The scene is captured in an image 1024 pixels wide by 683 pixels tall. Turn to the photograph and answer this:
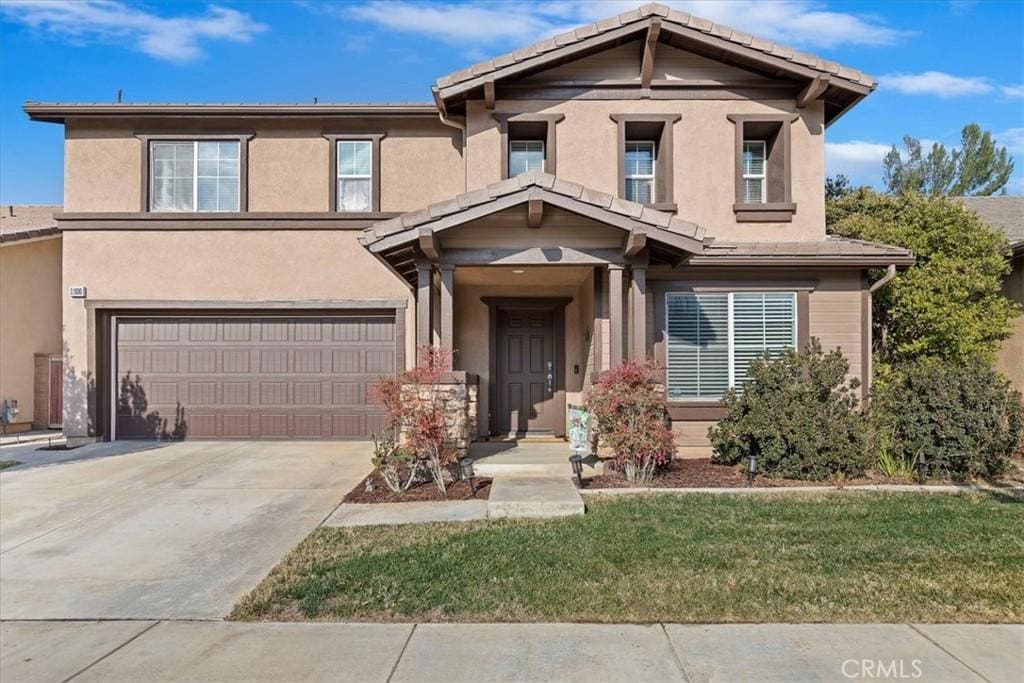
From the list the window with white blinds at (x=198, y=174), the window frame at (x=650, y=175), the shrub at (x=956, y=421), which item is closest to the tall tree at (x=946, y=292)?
the shrub at (x=956, y=421)

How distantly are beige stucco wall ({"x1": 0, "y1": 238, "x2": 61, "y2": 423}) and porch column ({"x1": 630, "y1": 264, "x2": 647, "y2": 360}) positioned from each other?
12.4 m

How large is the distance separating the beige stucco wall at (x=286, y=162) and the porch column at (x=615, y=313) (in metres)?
4.46

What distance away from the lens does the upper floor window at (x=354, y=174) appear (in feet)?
40.5

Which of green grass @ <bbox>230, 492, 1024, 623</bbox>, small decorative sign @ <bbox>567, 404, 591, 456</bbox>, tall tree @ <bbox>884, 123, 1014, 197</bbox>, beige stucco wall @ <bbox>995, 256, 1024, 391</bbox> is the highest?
tall tree @ <bbox>884, 123, 1014, 197</bbox>

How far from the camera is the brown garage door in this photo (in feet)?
40.6

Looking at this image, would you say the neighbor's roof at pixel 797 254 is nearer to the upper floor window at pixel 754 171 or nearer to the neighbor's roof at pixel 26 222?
the upper floor window at pixel 754 171

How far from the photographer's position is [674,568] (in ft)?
17.2

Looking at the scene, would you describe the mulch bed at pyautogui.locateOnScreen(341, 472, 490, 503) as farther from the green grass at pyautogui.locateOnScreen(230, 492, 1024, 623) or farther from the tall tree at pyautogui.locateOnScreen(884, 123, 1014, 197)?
the tall tree at pyautogui.locateOnScreen(884, 123, 1014, 197)

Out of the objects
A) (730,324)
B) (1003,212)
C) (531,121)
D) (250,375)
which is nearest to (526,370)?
(730,324)

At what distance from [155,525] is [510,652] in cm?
463

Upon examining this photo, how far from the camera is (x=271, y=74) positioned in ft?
45.3

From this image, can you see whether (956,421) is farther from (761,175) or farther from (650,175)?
(650,175)

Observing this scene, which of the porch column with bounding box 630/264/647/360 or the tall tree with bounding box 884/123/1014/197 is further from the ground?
the tall tree with bounding box 884/123/1014/197

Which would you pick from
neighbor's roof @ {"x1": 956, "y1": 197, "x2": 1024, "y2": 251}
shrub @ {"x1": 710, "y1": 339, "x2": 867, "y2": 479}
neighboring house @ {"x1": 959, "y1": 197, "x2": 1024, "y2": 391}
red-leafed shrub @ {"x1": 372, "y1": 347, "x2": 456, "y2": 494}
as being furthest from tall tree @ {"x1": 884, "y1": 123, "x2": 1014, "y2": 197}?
red-leafed shrub @ {"x1": 372, "y1": 347, "x2": 456, "y2": 494}
